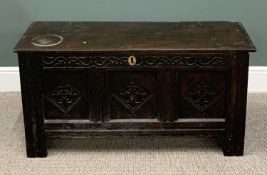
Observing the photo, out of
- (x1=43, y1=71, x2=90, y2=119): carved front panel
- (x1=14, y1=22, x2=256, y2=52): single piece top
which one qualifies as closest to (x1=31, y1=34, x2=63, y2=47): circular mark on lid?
(x1=14, y1=22, x2=256, y2=52): single piece top

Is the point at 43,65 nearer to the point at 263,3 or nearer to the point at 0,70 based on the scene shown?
the point at 0,70

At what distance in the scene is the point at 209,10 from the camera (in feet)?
9.59

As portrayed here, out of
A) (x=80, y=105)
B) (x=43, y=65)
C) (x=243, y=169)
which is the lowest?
(x=243, y=169)

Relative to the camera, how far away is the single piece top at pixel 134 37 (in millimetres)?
2314

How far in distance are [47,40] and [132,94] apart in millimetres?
392

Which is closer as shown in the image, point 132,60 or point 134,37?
point 132,60

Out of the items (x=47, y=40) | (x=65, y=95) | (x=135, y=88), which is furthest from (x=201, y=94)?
(x=47, y=40)

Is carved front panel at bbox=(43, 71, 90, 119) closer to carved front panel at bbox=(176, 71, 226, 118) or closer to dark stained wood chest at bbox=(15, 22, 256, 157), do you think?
dark stained wood chest at bbox=(15, 22, 256, 157)

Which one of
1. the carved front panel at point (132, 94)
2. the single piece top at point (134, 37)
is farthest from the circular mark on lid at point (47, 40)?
the carved front panel at point (132, 94)

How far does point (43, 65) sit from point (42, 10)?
0.66 m

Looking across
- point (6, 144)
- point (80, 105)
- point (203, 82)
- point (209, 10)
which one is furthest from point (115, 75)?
point (209, 10)

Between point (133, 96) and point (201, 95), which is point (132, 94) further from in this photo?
point (201, 95)

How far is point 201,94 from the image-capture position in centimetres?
241

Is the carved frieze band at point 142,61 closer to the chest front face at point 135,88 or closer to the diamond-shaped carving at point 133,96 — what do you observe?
the chest front face at point 135,88
